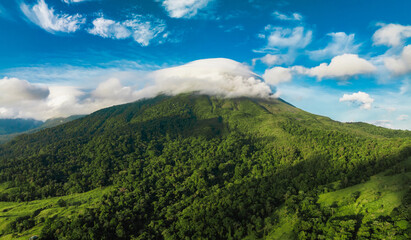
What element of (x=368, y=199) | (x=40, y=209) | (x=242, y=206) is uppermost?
(x=368, y=199)

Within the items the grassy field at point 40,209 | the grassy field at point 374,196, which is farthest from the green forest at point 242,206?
the grassy field at point 40,209

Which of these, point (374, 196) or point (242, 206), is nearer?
point (374, 196)

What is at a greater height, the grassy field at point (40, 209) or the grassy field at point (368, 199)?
the grassy field at point (368, 199)

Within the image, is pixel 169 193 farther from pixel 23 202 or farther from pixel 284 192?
pixel 23 202

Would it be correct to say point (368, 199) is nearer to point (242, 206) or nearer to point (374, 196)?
point (374, 196)

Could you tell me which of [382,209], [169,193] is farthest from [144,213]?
[382,209]

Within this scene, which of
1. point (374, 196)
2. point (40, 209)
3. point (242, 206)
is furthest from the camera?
point (40, 209)

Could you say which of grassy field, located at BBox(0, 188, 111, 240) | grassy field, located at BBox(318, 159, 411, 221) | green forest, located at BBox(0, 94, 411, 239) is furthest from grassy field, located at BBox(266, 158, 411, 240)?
grassy field, located at BBox(0, 188, 111, 240)

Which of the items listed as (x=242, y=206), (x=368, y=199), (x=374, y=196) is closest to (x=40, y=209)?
(x=242, y=206)

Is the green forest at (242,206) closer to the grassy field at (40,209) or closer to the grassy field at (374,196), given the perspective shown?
the grassy field at (374,196)

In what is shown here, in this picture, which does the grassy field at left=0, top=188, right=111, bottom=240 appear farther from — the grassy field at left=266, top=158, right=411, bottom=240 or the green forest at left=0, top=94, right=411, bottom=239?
the grassy field at left=266, top=158, right=411, bottom=240
